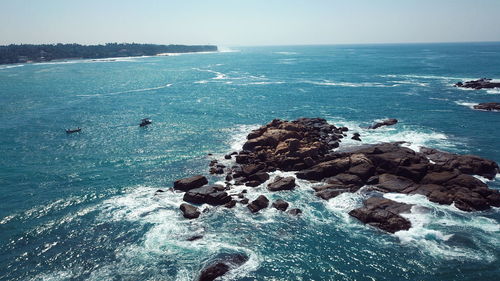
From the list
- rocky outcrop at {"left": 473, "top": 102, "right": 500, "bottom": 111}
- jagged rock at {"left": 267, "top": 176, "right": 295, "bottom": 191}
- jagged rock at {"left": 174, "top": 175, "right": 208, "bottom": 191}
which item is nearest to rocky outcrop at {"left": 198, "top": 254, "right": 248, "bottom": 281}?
jagged rock at {"left": 267, "top": 176, "right": 295, "bottom": 191}

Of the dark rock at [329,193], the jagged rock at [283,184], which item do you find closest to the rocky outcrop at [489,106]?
the dark rock at [329,193]

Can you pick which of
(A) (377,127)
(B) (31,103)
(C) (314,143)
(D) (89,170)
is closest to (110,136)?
(D) (89,170)

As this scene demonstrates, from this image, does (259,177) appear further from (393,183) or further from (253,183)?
(393,183)

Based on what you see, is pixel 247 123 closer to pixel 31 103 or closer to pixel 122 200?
pixel 122 200

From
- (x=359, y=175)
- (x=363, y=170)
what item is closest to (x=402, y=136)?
(x=363, y=170)

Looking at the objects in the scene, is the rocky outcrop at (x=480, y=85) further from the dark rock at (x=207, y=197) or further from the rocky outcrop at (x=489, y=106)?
the dark rock at (x=207, y=197)
